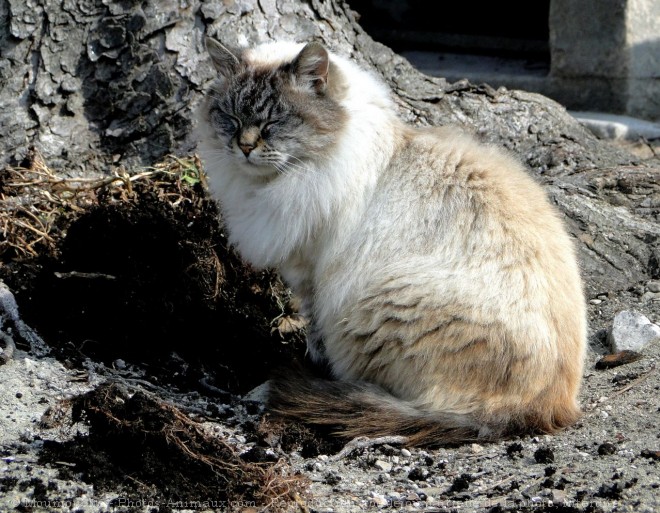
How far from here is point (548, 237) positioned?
13.1 feet

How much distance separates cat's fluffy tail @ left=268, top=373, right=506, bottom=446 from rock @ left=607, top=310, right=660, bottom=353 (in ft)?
4.13

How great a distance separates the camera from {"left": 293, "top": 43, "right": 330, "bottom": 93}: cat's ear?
3.90m

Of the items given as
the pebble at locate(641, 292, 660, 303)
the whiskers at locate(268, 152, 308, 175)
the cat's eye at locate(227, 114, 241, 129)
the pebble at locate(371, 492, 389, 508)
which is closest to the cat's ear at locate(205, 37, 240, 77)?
the cat's eye at locate(227, 114, 241, 129)

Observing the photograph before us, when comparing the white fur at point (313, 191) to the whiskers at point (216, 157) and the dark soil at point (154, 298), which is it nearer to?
the whiskers at point (216, 157)

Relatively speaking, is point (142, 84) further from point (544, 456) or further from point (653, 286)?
point (653, 286)

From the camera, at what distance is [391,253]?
13.1ft

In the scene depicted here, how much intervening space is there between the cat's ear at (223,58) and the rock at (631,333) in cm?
247

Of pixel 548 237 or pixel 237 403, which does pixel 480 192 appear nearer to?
pixel 548 237

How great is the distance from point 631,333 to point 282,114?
2.25 m

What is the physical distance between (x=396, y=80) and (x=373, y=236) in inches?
78.9

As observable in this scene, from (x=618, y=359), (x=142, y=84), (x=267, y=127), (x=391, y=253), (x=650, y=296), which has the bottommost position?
(x=618, y=359)

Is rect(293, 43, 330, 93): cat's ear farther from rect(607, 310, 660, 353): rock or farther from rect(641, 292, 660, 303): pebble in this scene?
rect(641, 292, 660, 303): pebble

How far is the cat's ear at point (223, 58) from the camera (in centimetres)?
416

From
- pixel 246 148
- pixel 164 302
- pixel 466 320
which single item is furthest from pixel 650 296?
pixel 164 302
